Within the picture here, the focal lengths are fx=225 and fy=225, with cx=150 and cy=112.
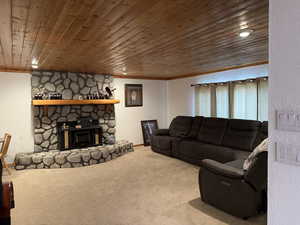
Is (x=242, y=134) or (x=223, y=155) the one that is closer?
(x=223, y=155)

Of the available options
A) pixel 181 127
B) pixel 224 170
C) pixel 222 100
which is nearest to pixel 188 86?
pixel 222 100

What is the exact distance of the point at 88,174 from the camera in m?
4.57

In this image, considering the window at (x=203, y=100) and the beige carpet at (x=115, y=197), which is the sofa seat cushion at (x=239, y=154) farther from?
the window at (x=203, y=100)

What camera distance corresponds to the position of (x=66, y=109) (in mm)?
5855

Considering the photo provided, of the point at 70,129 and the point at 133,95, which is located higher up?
the point at 133,95

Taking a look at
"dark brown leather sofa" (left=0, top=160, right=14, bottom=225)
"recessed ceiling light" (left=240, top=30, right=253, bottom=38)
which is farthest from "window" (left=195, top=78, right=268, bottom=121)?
"dark brown leather sofa" (left=0, top=160, right=14, bottom=225)

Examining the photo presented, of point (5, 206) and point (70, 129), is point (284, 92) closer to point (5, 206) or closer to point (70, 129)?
point (5, 206)

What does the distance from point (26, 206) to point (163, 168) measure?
265 cm

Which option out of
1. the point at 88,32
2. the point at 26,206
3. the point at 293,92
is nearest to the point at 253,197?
the point at 293,92

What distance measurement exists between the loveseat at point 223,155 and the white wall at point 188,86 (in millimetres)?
901

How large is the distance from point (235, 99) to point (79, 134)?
4.02 m

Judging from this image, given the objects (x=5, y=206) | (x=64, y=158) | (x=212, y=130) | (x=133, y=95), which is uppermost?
(x=133, y=95)

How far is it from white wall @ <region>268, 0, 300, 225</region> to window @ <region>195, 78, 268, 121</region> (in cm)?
393

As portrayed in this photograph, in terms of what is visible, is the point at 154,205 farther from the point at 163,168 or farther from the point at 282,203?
the point at 282,203
